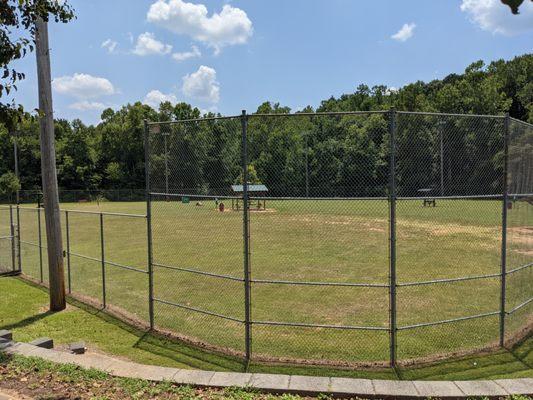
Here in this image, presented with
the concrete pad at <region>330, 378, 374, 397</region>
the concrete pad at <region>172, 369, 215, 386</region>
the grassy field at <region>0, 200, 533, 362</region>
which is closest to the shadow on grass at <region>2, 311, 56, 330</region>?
the grassy field at <region>0, 200, 533, 362</region>

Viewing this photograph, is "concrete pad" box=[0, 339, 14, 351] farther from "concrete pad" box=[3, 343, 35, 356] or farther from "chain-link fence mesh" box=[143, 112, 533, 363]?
"chain-link fence mesh" box=[143, 112, 533, 363]

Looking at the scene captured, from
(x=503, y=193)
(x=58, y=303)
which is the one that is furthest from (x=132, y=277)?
(x=503, y=193)

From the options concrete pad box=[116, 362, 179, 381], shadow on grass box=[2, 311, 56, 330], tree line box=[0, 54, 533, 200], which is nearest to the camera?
concrete pad box=[116, 362, 179, 381]

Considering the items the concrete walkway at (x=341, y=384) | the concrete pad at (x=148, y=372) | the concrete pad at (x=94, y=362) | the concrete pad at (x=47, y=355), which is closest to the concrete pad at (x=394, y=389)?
the concrete walkway at (x=341, y=384)

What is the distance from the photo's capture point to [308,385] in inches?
181

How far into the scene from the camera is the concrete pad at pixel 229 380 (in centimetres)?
462

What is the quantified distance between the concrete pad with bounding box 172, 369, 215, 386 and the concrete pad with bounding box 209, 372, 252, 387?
2.6 inches

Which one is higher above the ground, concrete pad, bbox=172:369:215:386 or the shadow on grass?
concrete pad, bbox=172:369:215:386

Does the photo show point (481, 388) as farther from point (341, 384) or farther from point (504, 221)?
point (504, 221)

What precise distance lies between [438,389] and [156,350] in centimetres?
411

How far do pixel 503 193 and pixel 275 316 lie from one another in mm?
4423

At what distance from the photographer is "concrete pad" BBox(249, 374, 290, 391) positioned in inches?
179

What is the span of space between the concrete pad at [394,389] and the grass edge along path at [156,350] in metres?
0.98

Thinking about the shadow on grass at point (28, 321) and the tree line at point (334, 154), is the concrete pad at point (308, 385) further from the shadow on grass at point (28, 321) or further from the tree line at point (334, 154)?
the shadow on grass at point (28, 321)
